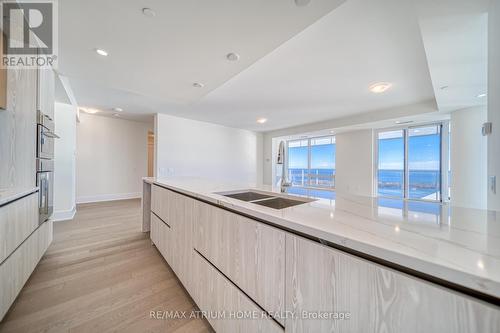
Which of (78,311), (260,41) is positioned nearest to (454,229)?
(260,41)

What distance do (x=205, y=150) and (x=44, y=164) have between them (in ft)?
11.4

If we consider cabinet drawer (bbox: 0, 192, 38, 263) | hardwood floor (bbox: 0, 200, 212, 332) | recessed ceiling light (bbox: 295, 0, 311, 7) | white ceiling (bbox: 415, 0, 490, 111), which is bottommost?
hardwood floor (bbox: 0, 200, 212, 332)

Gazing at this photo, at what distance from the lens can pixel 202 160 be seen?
17.1ft

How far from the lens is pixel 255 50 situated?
1.82 meters

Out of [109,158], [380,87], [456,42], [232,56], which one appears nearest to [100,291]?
[232,56]

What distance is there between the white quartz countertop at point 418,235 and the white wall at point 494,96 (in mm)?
710

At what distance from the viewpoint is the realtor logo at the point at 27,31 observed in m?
1.40

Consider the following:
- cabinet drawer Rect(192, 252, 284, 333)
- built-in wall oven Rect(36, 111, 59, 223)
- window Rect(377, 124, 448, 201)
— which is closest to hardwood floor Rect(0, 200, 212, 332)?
cabinet drawer Rect(192, 252, 284, 333)

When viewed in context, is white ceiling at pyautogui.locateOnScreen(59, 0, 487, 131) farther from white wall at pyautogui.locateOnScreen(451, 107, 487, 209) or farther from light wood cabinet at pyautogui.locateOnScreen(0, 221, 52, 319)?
light wood cabinet at pyautogui.locateOnScreen(0, 221, 52, 319)

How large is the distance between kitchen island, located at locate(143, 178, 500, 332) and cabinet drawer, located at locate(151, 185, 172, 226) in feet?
3.04

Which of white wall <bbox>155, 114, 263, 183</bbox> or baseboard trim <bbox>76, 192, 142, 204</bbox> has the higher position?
white wall <bbox>155, 114, 263, 183</bbox>

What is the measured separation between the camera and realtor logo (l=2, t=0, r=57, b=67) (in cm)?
140

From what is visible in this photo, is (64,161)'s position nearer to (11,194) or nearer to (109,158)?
(109,158)

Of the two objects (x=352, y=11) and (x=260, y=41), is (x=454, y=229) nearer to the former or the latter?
(x=352, y=11)
